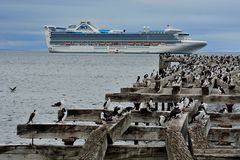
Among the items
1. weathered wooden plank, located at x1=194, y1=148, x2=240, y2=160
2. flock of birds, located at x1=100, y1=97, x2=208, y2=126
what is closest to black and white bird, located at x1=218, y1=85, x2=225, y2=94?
flock of birds, located at x1=100, y1=97, x2=208, y2=126

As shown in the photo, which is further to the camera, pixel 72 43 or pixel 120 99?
pixel 72 43

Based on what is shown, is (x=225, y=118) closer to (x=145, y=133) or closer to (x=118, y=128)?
(x=145, y=133)

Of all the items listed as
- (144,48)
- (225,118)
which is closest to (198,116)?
(225,118)

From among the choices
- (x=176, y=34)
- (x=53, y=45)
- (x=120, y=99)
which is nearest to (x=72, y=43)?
(x=53, y=45)

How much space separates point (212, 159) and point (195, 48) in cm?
13221

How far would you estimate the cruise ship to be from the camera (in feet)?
436

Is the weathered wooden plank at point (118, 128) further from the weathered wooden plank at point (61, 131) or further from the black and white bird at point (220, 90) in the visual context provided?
the black and white bird at point (220, 90)

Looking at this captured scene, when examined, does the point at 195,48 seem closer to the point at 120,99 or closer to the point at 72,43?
the point at 72,43

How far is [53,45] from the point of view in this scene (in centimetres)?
14750

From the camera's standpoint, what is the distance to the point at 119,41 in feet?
457

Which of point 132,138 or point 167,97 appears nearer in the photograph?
point 132,138

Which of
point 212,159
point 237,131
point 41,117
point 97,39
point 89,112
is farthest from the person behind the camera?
point 97,39

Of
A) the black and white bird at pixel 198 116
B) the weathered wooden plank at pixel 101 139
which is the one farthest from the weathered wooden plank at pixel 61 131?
the black and white bird at pixel 198 116

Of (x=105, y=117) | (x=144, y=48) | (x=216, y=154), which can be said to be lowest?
(x=105, y=117)
